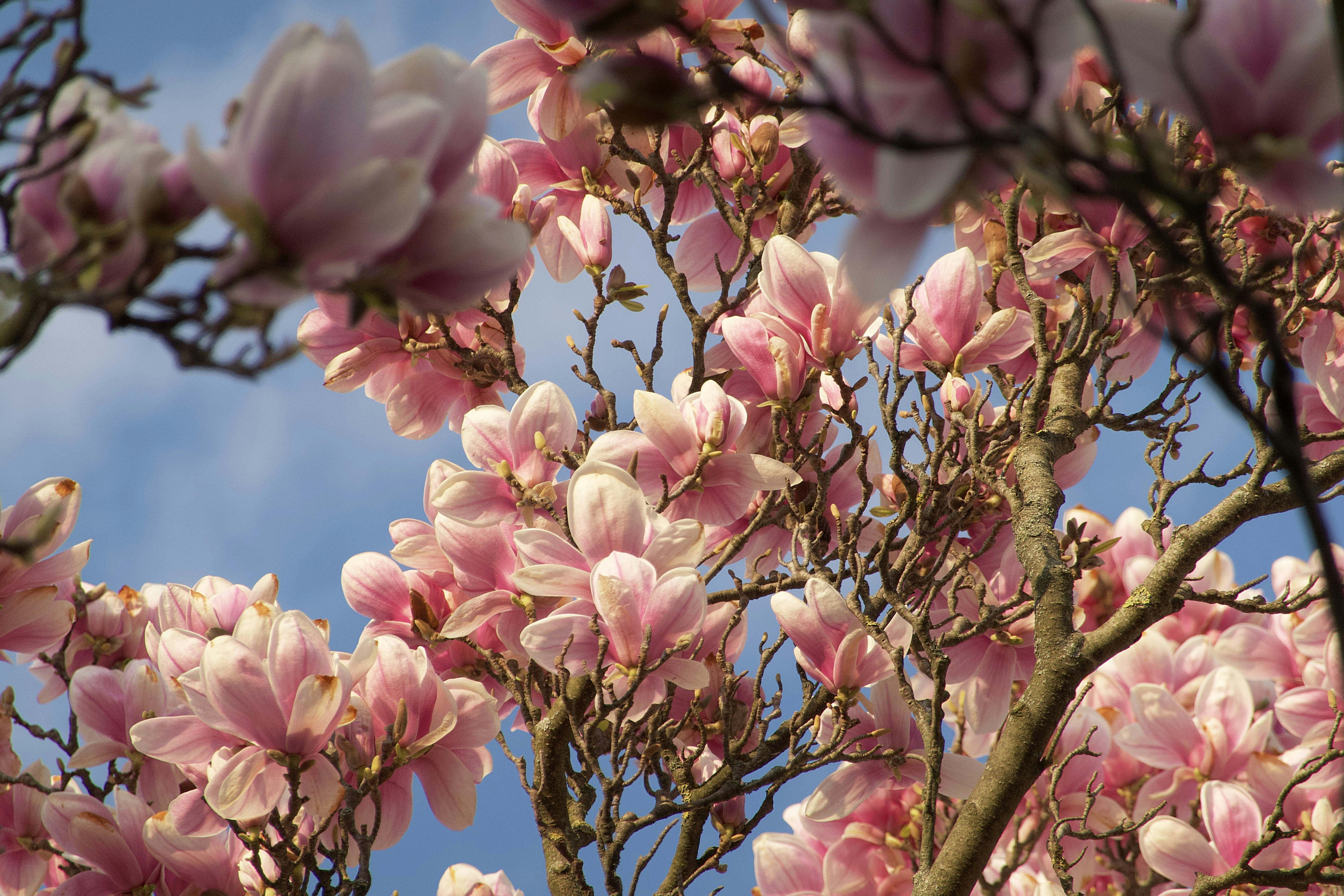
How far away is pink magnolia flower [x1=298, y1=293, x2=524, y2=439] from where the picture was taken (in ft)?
8.42

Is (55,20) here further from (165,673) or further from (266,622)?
(165,673)

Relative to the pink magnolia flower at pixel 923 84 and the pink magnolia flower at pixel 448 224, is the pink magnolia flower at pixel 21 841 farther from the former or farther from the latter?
the pink magnolia flower at pixel 923 84

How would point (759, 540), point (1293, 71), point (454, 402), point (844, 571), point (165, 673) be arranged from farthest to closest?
point (454, 402) < point (759, 540) < point (844, 571) < point (165, 673) < point (1293, 71)

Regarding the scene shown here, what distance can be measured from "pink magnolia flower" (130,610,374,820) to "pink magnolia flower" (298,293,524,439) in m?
0.90

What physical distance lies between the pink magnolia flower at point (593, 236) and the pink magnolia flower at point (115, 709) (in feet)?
4.78

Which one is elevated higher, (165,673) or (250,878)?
(165,673)

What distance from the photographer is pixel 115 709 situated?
2.45m

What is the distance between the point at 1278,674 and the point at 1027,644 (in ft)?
4.63

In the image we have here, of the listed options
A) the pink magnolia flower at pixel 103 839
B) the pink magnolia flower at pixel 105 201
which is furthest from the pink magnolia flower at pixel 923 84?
the pink magnolia flower at pixel 103 839

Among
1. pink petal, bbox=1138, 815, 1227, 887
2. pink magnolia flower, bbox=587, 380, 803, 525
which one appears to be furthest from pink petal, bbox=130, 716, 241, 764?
pink petal, bbox=1138, 815, 1227, 887

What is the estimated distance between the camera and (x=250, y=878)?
8.14ft

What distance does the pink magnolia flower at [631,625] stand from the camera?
180 centimetres

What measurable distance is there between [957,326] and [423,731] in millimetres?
1451

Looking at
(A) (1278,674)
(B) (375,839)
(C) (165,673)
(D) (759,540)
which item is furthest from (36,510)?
(A) (1278,674)
